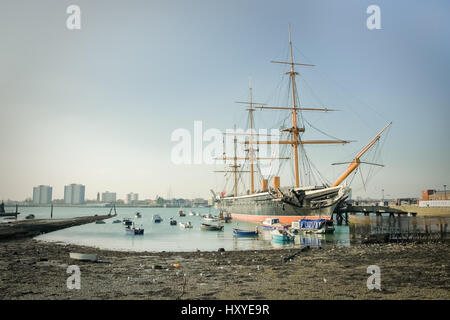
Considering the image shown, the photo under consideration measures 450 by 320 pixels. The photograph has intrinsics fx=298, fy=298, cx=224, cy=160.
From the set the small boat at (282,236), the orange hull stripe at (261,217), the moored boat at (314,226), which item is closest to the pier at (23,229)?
the small boat at (282,236)

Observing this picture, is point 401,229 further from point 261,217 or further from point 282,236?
point 261,217

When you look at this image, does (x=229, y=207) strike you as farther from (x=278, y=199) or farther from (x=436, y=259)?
(x=436, y=259)

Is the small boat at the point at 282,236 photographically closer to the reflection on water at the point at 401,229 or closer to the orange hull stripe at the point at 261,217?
the reflection on water at the point at 401,229

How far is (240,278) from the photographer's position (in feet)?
50.4

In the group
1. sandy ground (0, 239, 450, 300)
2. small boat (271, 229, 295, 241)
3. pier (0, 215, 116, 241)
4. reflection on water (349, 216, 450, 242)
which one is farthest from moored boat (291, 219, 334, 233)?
pier (0, 215, 116, 241)

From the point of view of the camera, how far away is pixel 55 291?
507 inches

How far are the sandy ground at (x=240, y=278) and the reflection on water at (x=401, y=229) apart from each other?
9830 mm

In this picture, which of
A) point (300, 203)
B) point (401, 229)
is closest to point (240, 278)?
point (401, 229)

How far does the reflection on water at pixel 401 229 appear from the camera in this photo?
1225 inches

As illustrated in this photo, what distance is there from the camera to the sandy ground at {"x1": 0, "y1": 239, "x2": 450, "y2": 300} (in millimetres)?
12023

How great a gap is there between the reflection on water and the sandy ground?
9830mm

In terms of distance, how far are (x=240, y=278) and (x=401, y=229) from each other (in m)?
26.5

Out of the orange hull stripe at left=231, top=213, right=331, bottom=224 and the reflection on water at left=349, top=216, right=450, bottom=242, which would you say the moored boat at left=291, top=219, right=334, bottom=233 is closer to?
the orange hull stripe at left=231, top=213, right=331, bottom=224
